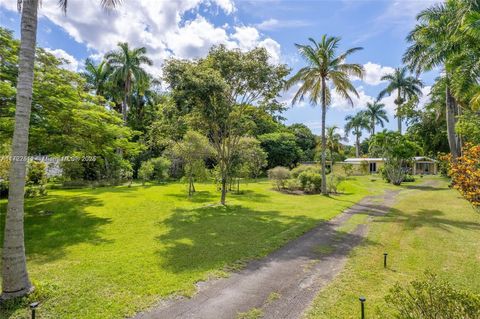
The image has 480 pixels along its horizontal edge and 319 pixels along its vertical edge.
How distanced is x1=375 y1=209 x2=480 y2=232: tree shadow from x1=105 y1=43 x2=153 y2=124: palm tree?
30.7 metres

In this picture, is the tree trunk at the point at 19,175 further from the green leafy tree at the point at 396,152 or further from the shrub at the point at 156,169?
the green leafy tree at the point at 396,152

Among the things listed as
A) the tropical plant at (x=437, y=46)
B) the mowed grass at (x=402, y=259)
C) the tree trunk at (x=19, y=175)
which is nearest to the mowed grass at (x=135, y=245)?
the tree trunk at (x=19, y=175)

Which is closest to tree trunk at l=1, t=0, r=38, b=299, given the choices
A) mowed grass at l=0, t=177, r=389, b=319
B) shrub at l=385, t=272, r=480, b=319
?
mowed grass at l=0, t=177, r=389, b=319

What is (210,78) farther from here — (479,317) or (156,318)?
(479,317)

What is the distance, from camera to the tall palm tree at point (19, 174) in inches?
210

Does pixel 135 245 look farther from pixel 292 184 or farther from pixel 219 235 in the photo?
pixel 292 184

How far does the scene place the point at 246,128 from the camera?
1692 centimetres

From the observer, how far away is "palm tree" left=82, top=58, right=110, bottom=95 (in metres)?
35.4

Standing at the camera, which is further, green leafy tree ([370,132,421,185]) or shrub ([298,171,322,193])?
green leafy tree ([370,132,421,185])

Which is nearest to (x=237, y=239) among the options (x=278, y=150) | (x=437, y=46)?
(x=437, y=46)

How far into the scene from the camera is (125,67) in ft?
110

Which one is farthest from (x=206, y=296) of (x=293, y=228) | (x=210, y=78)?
(x=210, y=78)

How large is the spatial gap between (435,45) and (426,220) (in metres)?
14.8

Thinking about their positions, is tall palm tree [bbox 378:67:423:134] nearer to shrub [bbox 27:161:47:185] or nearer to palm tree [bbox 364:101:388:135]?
palm tree [bbox 364:101:388:135]
